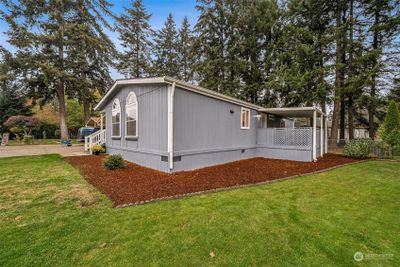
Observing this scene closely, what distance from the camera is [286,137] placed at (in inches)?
425

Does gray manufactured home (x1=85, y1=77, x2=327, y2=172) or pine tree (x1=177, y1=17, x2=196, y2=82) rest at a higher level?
pine tree (x1=177, y1=17, x2=196, y2=82)

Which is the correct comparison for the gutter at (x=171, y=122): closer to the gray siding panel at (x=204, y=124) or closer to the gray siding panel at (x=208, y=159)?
the gray siding panel at (x=204, y=124)

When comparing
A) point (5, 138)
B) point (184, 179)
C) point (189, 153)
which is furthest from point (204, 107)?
point (5, 138)

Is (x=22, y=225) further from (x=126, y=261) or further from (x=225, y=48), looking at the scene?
(x=225, y=48)

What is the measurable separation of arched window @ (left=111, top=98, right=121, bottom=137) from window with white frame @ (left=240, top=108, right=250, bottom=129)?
639 centimetres

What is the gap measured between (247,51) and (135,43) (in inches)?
543

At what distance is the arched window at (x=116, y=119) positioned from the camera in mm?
10273

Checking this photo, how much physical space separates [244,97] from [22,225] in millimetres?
18610

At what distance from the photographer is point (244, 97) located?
19.6 meters

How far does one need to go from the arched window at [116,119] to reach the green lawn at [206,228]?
5.31m

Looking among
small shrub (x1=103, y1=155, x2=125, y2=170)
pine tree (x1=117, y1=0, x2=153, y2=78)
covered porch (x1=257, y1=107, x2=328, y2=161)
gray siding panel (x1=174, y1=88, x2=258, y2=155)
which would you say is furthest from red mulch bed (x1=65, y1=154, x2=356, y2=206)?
pine tree (x1=117, y1=0, x2=153, y2=78)

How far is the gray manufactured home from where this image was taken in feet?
23.3

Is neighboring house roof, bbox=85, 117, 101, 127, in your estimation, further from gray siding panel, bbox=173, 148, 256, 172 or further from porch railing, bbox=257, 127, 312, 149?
porch railing, bbox=257, 127, 312, 149

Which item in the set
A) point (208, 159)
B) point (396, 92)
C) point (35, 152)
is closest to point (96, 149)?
point (35, 152)
